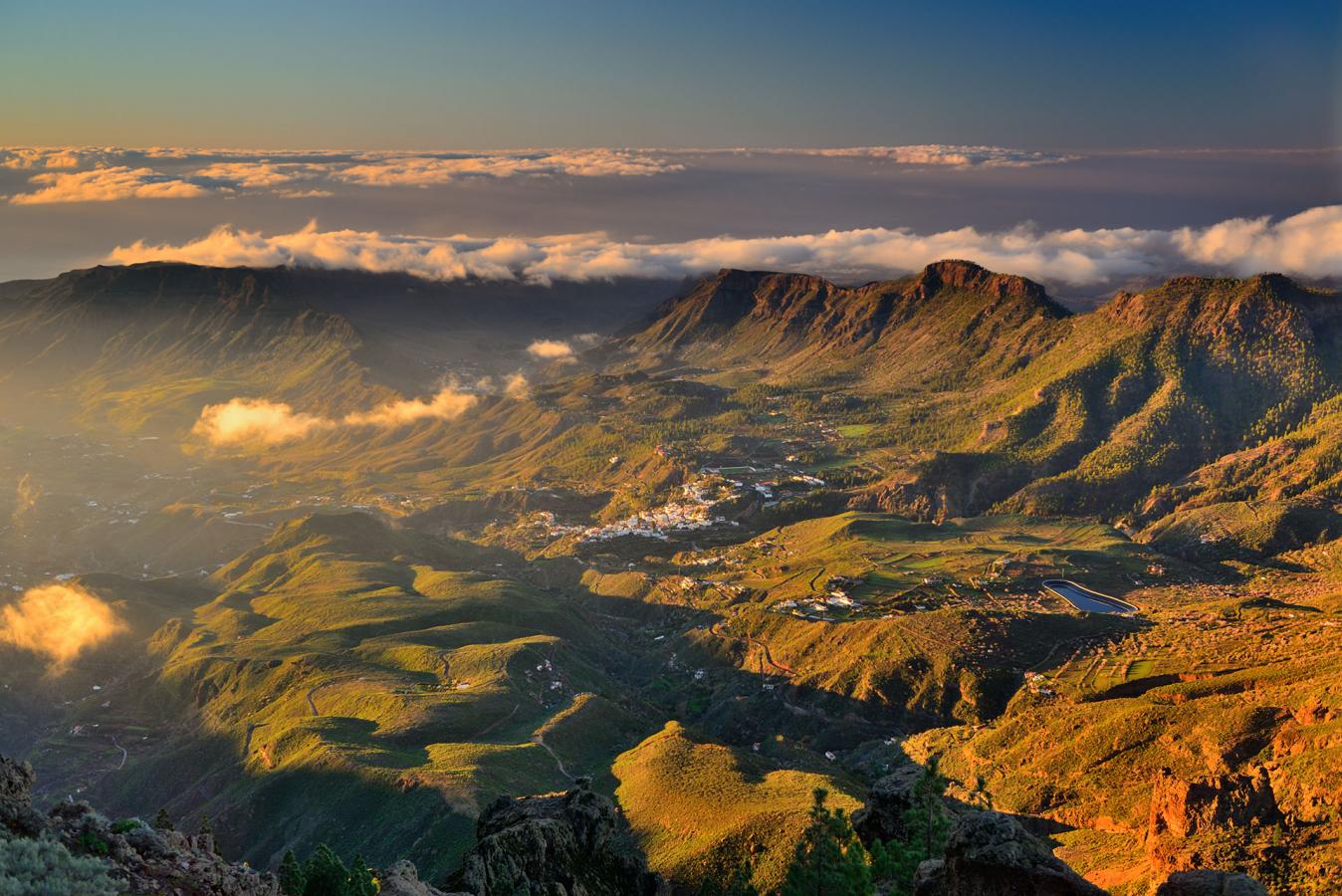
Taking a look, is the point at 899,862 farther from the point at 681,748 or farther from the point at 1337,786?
the point at 681,748

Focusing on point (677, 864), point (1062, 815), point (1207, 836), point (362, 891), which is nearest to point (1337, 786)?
point (1207, 836)

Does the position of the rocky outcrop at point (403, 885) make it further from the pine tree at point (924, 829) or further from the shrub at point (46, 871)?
the pine tree at point (924, 829)

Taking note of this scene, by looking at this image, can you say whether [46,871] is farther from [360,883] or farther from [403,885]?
[360,883]

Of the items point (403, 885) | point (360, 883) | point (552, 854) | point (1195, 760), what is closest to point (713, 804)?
point (552, 854)

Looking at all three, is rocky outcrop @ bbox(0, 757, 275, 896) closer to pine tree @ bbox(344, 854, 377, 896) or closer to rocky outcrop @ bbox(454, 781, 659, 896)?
pine tree @ bbox(344, 854, 377, 896)

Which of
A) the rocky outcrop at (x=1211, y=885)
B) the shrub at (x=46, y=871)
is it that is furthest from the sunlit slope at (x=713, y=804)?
the shrub at (x=46, y=871)
